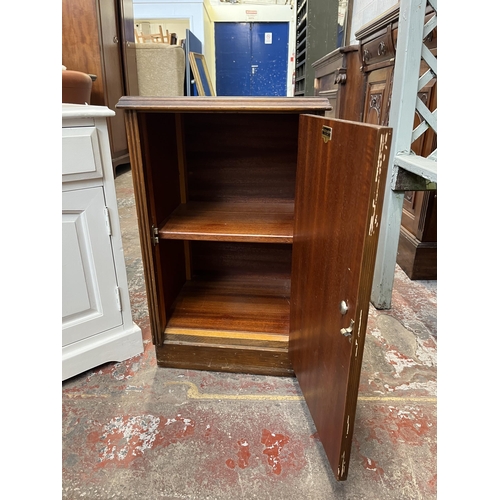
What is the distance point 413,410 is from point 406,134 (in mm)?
971

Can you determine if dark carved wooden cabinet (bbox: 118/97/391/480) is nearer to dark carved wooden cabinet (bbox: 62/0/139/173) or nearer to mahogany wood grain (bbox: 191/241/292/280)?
mahogany wood grain (bbox: 191/241/292/280)

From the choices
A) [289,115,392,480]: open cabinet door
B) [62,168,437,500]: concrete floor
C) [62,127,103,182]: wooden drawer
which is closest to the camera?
[289,115,392,480]: open cabinet door

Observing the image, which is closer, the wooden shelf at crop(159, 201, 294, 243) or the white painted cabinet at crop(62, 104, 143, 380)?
the white painted cabinet at crop(62, 104, 143, 380)

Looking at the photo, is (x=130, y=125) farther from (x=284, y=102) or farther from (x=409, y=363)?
(x=409, y=363)

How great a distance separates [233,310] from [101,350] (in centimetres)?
47

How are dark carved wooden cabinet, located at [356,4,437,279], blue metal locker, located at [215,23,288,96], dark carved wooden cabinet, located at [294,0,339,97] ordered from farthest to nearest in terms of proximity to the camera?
blue metal locker, located at [215,23,288,96], dark carved wooden cabinet, located at [294,0,339,97], dark carved wooden cabinet, located at [356,4,437,279]

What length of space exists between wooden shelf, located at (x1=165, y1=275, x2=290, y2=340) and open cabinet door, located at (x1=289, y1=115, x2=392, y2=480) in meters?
0.24

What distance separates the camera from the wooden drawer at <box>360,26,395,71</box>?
66.6 inches

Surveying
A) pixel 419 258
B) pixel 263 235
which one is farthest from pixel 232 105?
pixel 419 258

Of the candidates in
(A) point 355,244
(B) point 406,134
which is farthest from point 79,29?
(A) point 355,244

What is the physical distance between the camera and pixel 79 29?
9.52 feet

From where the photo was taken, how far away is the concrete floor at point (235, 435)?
843mm

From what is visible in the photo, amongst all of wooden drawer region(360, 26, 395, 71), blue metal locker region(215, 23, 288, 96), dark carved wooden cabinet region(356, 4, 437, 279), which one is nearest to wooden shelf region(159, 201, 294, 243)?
dark carved wooden cabinet region(356, 4, 437, 279)

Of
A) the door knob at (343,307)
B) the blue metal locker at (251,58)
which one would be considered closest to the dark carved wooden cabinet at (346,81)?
the door knob at (343,307)
